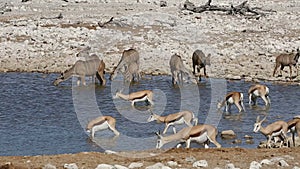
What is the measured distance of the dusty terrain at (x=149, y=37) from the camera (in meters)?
22.1

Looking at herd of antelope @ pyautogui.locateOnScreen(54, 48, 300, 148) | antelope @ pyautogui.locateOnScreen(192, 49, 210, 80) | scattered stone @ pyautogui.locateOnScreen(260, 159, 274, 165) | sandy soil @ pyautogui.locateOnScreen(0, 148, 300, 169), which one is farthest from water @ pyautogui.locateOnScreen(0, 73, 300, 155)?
scattered stone @ pyautogui.locateOnScreen(260, 159, 274, 165)

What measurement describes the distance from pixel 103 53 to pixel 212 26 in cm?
610

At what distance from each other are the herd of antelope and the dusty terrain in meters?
0.79

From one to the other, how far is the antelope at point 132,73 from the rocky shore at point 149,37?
1067mm

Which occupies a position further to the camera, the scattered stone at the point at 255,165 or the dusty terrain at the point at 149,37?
the dusty terrain at the point at 149,37

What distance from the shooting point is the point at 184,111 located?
13.9 m

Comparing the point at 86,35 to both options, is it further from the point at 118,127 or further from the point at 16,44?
the point at 118,127

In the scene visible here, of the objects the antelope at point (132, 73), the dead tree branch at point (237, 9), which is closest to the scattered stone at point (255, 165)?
the antelope at point (132, 73)

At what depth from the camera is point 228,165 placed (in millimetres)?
9648

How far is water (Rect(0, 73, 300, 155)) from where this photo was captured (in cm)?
1295

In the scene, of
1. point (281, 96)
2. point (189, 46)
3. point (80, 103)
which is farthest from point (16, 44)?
point (281, 96)

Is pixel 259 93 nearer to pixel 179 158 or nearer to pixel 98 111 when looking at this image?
pixel 98 111

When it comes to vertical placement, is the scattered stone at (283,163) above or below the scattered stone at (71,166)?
below

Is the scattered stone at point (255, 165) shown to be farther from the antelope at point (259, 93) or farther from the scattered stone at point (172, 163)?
the antelope at point (259, 93)
